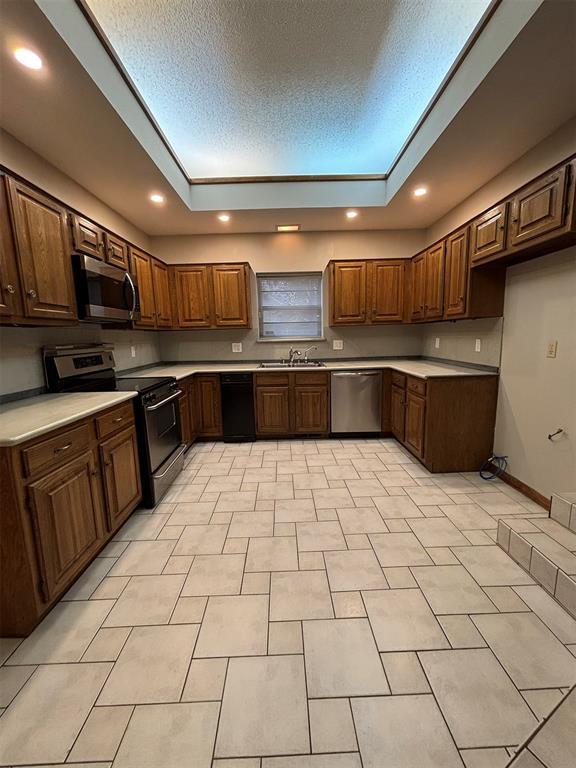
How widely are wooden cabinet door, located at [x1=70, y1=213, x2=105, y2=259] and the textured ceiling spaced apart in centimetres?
103

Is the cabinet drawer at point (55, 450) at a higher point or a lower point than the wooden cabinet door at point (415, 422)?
higher

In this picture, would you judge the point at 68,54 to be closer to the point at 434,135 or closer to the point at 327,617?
the point at 434,135

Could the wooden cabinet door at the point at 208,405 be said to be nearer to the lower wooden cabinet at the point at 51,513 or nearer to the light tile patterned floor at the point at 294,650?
the light tile patterned floor at the point at 294,650

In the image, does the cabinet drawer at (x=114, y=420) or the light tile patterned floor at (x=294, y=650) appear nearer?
the light tile patterned floor at (x=294, y=650)

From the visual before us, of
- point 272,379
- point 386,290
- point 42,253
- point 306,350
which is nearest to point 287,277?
point 306,350

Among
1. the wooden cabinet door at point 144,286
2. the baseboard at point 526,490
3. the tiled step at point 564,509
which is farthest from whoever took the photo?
the wooden cabinet door at point 144,286

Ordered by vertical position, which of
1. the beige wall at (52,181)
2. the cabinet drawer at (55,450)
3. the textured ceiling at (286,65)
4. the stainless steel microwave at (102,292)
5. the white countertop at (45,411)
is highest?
the textured ceiling at (286,65)

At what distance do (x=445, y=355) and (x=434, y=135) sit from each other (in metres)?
2.16

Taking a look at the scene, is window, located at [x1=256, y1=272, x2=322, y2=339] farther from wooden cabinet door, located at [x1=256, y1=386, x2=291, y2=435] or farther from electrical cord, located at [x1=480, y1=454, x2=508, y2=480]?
electrical cord, located at [x1=480, y1=454, x2=508, y2=480]

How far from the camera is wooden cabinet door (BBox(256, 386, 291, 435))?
12.3ft

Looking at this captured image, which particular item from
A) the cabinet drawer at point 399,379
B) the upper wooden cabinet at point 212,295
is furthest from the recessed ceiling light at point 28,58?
the cabinet drawer at point 399,379

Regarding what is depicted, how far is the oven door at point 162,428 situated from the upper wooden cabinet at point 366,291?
2.23 m

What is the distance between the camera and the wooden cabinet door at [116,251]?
2574 mm

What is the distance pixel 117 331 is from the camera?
3250 millimetres
